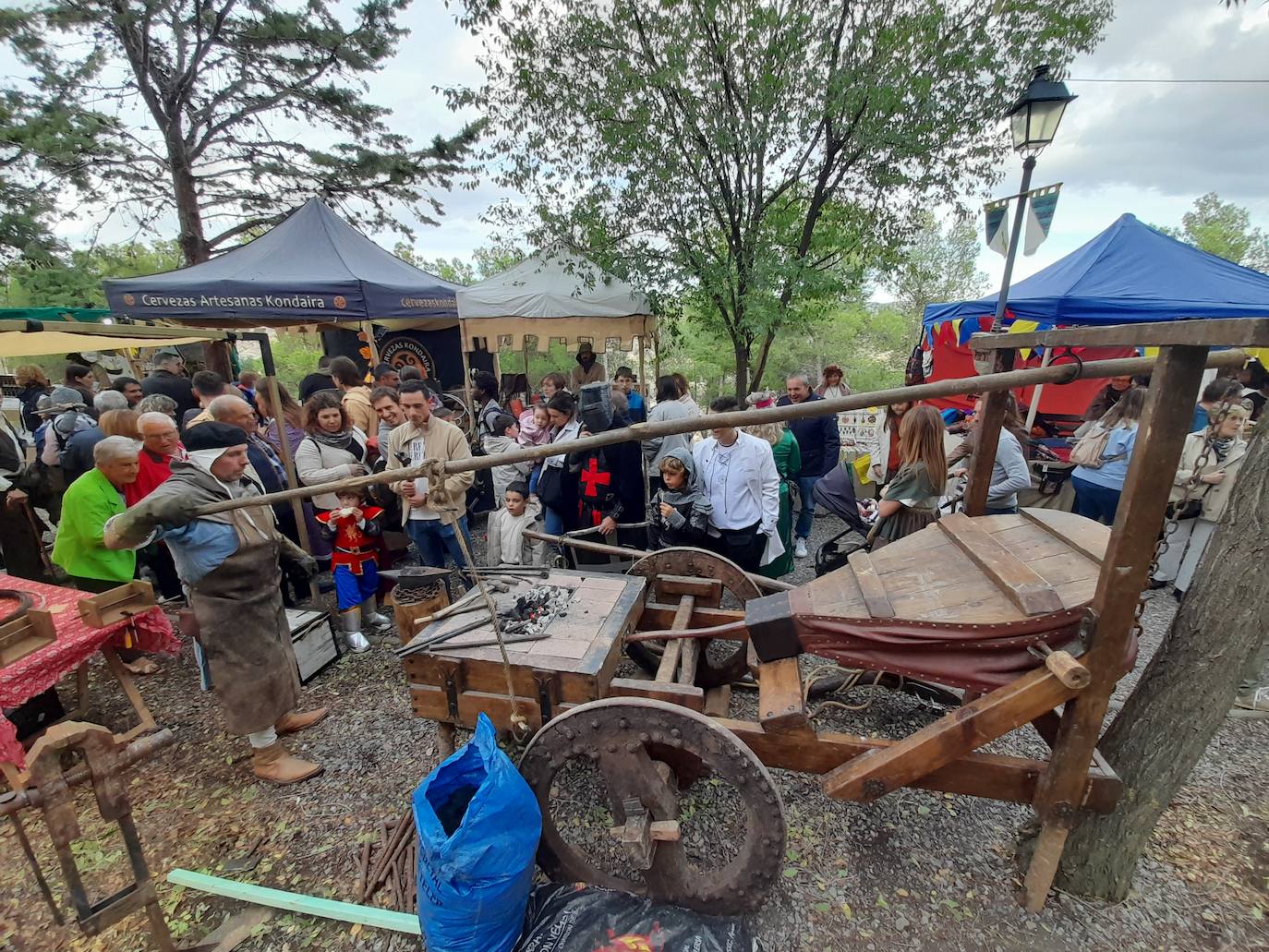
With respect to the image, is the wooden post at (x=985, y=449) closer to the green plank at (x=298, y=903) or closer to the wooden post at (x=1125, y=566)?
the wooden post at (x=1125, y=566)

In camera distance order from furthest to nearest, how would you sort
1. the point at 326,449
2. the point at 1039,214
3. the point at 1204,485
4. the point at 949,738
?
the point at 1039,214
the point at 326,449
the point at 1204,485
the point at 949,738

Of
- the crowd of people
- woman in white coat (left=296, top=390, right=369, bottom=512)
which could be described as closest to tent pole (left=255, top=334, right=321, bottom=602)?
the crowd of people

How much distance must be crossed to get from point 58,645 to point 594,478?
3274 millimetres

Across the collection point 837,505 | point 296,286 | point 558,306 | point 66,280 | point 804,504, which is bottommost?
point 804,504

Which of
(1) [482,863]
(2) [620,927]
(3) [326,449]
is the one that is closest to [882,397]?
(1) [482,863]

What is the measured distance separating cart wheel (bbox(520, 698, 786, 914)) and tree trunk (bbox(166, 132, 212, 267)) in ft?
43.6

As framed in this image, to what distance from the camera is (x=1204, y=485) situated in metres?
4.32

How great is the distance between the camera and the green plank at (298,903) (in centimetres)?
216

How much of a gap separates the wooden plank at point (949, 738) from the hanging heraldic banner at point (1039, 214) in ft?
19.2

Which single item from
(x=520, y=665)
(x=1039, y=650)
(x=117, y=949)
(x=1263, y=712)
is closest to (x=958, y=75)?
(x=1263, y=712)

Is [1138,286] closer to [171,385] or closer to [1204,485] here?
[1204,485]

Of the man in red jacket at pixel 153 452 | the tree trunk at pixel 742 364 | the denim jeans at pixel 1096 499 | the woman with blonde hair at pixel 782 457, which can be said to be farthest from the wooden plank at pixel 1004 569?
the tree trunk at pixel 742 364

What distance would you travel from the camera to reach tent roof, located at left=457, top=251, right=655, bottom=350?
769 cm

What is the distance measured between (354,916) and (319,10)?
15.4 metres
